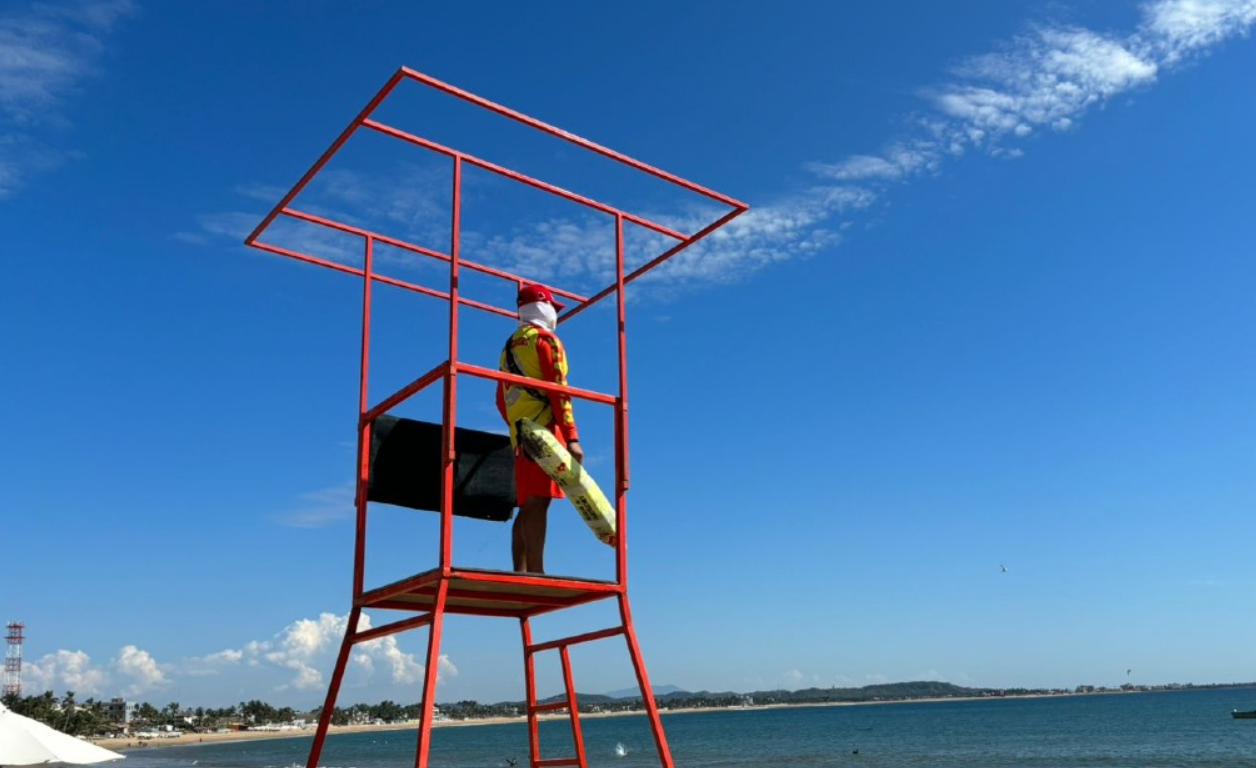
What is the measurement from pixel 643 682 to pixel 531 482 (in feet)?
4.79

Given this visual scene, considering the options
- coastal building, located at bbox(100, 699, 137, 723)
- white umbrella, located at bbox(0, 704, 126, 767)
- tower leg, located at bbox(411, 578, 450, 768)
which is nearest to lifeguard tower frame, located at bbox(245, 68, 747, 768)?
tower leg, located at bbox(411, 578, 450, 768)

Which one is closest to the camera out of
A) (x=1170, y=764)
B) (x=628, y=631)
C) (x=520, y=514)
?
(x=628, y=631)

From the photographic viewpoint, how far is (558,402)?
7000mm

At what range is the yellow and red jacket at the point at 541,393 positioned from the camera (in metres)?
7.01

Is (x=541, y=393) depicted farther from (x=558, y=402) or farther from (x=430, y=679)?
(x=430, y=679)

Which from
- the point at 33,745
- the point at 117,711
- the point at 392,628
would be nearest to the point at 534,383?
the point at 392,628

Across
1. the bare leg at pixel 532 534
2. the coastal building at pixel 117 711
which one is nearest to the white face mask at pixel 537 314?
the bare leg at pixel 532 534

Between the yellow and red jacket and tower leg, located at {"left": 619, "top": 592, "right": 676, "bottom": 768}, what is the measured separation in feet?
3.73

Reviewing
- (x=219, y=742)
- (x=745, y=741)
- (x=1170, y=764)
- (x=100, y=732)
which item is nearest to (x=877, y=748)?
(x=745, y=741)

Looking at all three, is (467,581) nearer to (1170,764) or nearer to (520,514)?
(520,514)

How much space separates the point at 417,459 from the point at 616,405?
1416 mm

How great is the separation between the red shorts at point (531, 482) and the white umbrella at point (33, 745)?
14055 millimetres

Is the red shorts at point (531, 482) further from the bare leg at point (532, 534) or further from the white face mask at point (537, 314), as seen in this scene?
the white face mask at point (537, 314)

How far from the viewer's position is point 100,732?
5837 inches
